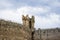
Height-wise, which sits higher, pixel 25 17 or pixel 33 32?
pixel 25 17

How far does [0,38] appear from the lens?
18.2 meters

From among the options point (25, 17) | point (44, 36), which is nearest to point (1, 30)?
point (25, 17)

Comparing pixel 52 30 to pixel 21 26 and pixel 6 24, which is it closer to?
pixel 21 26

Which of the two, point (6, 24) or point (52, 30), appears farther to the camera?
point (52, 30)

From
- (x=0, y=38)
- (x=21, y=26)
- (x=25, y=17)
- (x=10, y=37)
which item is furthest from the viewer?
(x=25, y=17)

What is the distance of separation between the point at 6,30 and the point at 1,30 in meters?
0.75

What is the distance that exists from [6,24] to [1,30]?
100 cm

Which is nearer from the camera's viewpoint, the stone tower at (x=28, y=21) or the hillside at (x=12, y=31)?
the hillside at (x=12, y=31)

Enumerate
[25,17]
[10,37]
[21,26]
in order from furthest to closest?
[25,17] < [21,26] < [10,37]

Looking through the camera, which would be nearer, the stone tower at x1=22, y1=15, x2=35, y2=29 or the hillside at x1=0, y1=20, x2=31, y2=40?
the hillside at x1=0, y1=20, x2=31, y2=40

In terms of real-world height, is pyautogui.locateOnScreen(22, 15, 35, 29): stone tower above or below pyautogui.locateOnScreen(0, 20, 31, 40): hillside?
above

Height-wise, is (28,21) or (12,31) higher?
(28,21)

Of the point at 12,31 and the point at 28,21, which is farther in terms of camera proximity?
the point at 28,21

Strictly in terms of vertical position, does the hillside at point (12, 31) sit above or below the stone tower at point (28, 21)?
below
